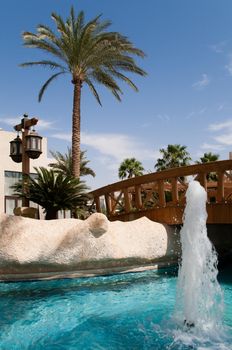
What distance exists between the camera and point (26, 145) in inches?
373

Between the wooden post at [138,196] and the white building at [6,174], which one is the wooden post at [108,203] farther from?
the white building at [6,174]

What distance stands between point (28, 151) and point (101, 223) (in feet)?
9.23

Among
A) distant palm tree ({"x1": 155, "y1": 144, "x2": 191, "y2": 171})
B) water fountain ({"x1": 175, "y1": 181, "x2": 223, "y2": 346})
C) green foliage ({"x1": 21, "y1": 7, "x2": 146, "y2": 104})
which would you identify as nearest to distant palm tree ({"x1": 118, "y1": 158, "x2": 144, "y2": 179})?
distant palm tree ({"x1": 155, "y1": 144, "x2": 191, "y2": 171})

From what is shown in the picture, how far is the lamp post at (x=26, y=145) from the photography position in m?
9.38

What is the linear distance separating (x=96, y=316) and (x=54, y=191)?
5593 millimetres

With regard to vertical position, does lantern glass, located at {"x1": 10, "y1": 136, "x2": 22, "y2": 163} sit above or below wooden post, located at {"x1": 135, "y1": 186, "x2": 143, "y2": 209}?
above

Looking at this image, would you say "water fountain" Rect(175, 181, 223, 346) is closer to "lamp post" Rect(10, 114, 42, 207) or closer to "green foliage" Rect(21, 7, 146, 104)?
"lamp post" Rect(10, 114, 42, 207)

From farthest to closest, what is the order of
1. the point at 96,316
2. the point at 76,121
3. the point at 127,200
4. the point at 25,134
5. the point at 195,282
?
the point at 76,121 < the point at 127,200 < the point at 25,134 < the point at 96,316 < the point at 195,282

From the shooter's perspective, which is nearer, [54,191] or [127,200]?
[54,191]

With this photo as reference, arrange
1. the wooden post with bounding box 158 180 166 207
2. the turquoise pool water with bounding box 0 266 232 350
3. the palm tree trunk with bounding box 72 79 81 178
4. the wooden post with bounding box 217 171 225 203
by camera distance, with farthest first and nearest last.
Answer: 1. the palm tree trunk with bounding box 72 79 81 178
2. the wooden post with bounding box 158 180 166 207
3. the wooden post with bounding box 217 171 225 203
4. the turquoise pool water with bounding box 0 266 232 350

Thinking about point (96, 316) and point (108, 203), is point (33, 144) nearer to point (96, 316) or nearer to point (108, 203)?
point (96, 316)

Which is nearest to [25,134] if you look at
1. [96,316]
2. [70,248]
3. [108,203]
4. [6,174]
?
[70,248]

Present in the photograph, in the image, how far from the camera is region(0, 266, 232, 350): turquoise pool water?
5.02 metres

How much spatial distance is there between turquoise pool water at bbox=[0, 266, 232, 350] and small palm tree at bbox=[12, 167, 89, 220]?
2854mm
